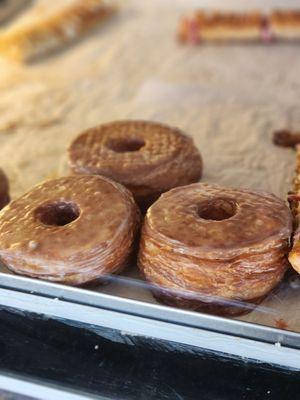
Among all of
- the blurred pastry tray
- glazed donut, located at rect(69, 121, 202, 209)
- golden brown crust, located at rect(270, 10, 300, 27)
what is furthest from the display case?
glazed donut, located at rect(69, 121, 202, 209)

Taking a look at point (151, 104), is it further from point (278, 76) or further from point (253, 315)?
point (253, 315)

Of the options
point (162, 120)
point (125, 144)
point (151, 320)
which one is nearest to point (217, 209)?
point (151, 320)

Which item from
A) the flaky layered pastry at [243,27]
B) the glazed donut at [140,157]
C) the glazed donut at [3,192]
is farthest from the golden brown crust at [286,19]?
the glazed donut at [3,192]

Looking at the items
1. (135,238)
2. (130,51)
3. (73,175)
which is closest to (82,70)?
(130,51)

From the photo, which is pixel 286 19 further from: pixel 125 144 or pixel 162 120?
pixel 125 144

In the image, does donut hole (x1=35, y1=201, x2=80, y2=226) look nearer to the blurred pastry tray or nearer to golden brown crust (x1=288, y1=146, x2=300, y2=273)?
the blurred pastry tray

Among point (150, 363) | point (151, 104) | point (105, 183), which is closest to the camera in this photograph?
point (150, 363)

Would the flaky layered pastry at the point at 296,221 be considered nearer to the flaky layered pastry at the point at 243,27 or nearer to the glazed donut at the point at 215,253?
the glazed donut at the point at 215,253
